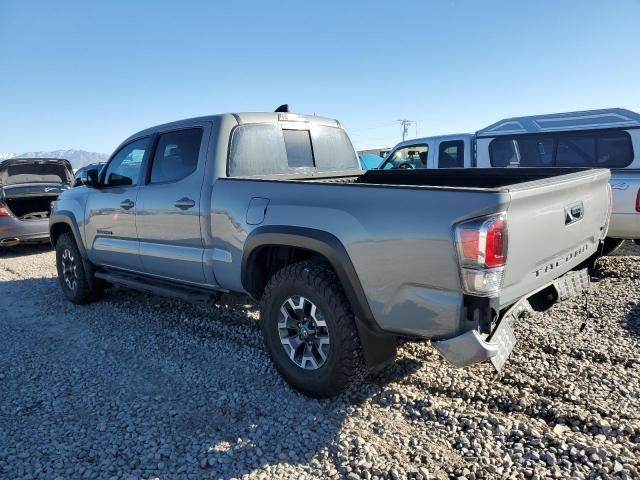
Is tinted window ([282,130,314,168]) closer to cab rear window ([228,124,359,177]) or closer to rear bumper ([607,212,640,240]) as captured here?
cab rear window ([228,124,359,177])

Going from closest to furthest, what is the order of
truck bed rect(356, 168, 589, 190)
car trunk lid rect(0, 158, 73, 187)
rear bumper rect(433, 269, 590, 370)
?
rear bumper rect(433, 269, 590, 370), truck bed rect(356, 168, 589, 190), car trunk lid rect(0, 158, 73, 187)

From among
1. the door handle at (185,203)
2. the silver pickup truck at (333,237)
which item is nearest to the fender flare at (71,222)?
the silver pickup truck at (333,237)

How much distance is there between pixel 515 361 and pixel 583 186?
1.37 metres

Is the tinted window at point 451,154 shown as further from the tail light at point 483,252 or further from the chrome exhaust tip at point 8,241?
the chrome exhaust tip at point 8,241

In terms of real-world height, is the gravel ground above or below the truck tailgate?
below

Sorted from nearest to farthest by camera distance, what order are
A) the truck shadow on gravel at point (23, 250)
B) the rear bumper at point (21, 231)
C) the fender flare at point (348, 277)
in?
the fender flare at point (348, 277) → the rear bumper at point (21, 231) → the truck shadow on gravel at point (23, 250)

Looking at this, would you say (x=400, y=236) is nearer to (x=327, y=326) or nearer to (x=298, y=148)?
(x=327, y=326)

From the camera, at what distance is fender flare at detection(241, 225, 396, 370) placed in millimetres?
2734

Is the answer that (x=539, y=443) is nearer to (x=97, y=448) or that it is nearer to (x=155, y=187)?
(x=97, y=448)

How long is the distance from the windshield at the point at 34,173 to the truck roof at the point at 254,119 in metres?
6.62

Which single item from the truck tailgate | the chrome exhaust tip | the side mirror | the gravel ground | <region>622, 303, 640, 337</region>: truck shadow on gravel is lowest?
<region>622, 303, 640, 337</region>: truck shadow on gravel

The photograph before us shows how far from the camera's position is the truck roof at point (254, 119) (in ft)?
12.7

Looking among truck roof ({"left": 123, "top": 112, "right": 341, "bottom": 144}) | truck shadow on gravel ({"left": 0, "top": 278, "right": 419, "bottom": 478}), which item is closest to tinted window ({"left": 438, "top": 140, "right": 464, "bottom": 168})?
truck roof ({"left": 123, "top": 112, "right": 341, "bottom": 144})

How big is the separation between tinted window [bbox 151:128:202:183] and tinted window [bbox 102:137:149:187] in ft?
0.88
